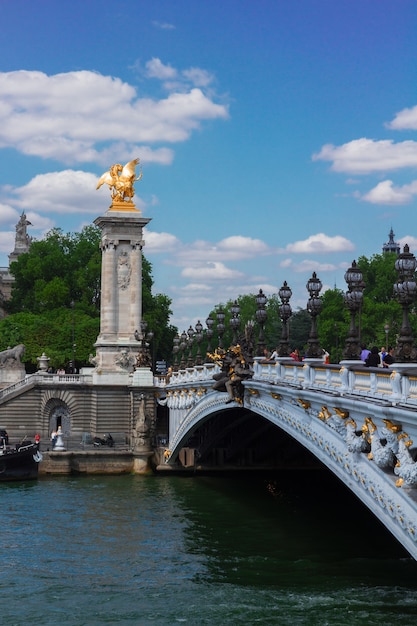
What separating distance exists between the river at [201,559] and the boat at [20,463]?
2688 mm

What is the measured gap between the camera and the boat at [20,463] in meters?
44.4

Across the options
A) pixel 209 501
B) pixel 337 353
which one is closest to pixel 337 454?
pixel 209 501

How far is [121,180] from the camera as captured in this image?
201 ft

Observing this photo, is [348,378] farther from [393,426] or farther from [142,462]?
[142,462]

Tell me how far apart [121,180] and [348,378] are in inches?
1682

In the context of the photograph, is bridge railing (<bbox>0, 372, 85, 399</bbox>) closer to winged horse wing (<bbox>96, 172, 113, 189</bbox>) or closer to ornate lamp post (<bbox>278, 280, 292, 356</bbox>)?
winged horse wing (<bbox>96, 172, 113, 189</bbox>)

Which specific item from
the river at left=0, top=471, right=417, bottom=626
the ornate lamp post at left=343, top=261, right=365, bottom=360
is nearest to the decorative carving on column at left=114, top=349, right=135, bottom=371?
the river at left=0, top=471, right=417, bottom=626

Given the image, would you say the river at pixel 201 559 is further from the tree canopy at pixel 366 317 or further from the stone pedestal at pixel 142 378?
the tree canopy at pixel 366 317

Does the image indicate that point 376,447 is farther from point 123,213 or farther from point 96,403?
point 123,213

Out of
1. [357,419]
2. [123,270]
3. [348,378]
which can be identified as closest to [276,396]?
[348,378]

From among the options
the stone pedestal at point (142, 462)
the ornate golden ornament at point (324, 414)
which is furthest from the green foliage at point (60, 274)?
the ornate golden ornament at point (324, 414)

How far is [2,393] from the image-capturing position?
5544 centimetres

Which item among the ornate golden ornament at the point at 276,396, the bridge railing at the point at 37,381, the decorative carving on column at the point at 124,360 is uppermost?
the decorative carving on column at the point at 124,360

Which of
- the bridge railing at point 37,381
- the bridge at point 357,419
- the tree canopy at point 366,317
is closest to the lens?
the bridge at point 357,419
